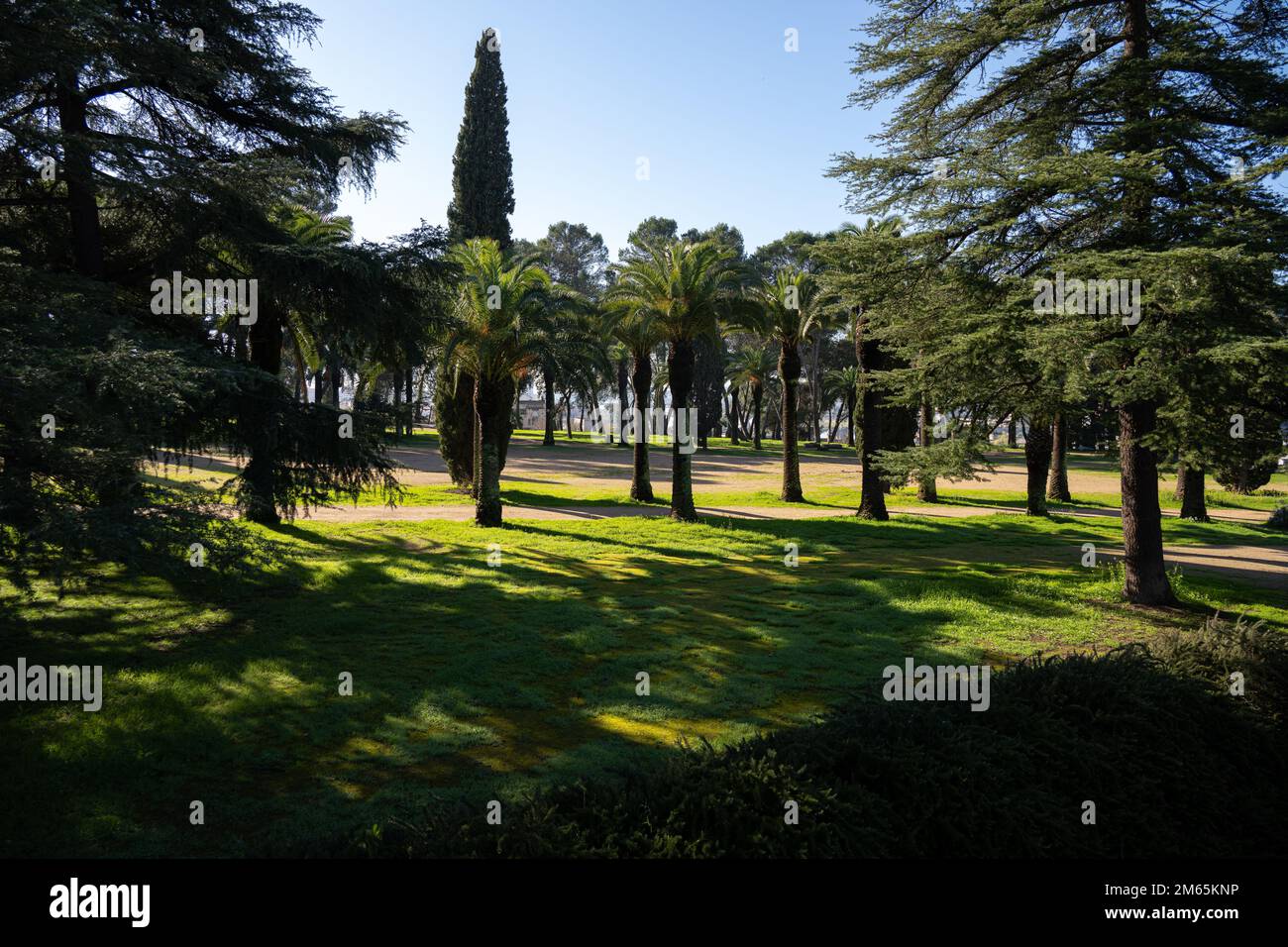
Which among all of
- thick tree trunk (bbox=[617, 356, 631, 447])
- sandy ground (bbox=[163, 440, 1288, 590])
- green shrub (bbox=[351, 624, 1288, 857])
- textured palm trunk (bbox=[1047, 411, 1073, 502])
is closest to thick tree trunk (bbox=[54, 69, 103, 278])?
sandy ground (bbox=[163, 440, 1288, 590])

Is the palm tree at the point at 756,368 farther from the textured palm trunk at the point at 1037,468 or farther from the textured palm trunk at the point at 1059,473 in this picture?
the textured palm trunk at the point at 1037,468

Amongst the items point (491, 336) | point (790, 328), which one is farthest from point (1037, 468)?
point (491, 336)

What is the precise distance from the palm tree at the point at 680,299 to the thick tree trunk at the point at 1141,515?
10.3m

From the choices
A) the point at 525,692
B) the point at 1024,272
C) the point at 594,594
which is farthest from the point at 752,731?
the point at 1024,272

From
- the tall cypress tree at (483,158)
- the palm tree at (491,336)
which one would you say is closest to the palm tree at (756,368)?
the tall cypress tree at (483,158)

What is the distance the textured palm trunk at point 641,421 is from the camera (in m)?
22.1

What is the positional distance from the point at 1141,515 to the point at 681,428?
427 inches

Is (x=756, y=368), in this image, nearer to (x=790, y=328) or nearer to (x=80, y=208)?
(x=790, y=328)

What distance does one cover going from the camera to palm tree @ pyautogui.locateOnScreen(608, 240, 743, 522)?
20000 millimetres

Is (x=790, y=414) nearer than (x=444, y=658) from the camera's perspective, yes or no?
No

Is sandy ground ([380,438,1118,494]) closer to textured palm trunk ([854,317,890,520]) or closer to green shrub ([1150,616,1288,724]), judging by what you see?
textured palm trunk ([854,317,890,520])

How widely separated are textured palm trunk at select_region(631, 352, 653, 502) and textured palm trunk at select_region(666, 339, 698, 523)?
116cm

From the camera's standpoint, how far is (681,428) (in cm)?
2000

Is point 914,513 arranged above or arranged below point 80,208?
below
